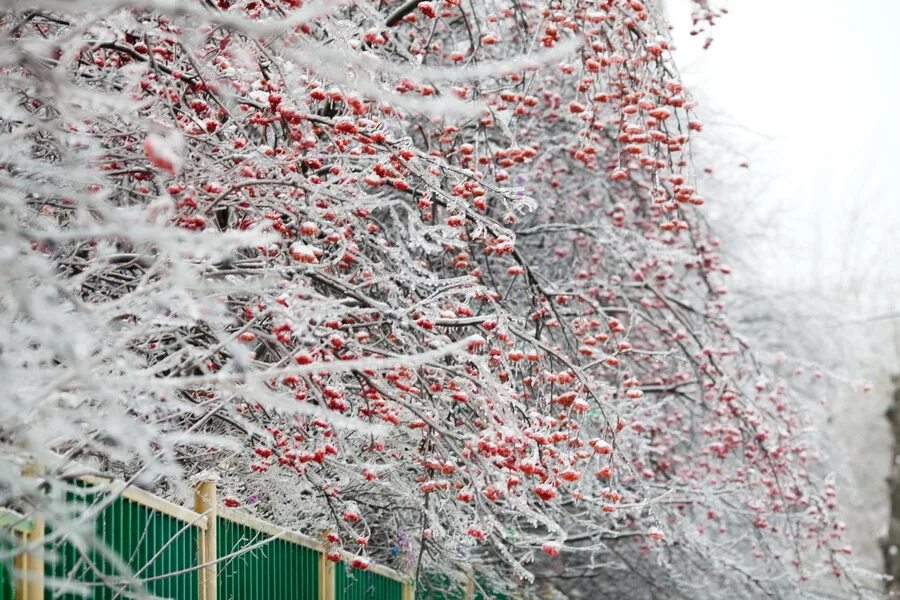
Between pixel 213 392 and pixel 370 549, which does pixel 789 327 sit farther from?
pixel 213 392

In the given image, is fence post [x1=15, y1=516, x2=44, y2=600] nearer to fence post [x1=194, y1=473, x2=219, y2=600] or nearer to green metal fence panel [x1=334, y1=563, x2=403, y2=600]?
fence post [x1=194, y1=473, x2=219, y2=600]

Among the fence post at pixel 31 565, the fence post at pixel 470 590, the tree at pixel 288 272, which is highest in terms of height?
the tree at pixel 288 272

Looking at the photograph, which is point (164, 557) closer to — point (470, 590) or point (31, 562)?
point (31, 562)

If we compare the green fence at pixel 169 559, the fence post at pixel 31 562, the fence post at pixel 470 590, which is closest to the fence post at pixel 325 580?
the green fence at pixel 169 559

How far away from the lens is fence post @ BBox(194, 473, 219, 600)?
4422 mm

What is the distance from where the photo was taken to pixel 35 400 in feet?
7.90

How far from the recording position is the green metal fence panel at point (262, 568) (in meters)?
4.72

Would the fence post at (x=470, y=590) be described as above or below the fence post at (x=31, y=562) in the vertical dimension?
above

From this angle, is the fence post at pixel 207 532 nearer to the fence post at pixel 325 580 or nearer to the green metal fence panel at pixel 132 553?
the green metal fence panel at pixel 132 553

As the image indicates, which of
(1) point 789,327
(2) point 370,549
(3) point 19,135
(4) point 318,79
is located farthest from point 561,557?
(3) point 19,135

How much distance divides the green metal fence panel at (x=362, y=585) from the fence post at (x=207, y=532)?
159 cm

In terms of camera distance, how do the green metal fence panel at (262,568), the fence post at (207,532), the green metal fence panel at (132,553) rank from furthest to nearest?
the green metal fence panel at (262,568)
the fence post at (207,532)
the green metal fence panel at (132,553)

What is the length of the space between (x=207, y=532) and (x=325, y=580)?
1.61m

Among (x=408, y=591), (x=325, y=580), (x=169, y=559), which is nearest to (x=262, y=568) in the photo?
(x=325, y=580)
